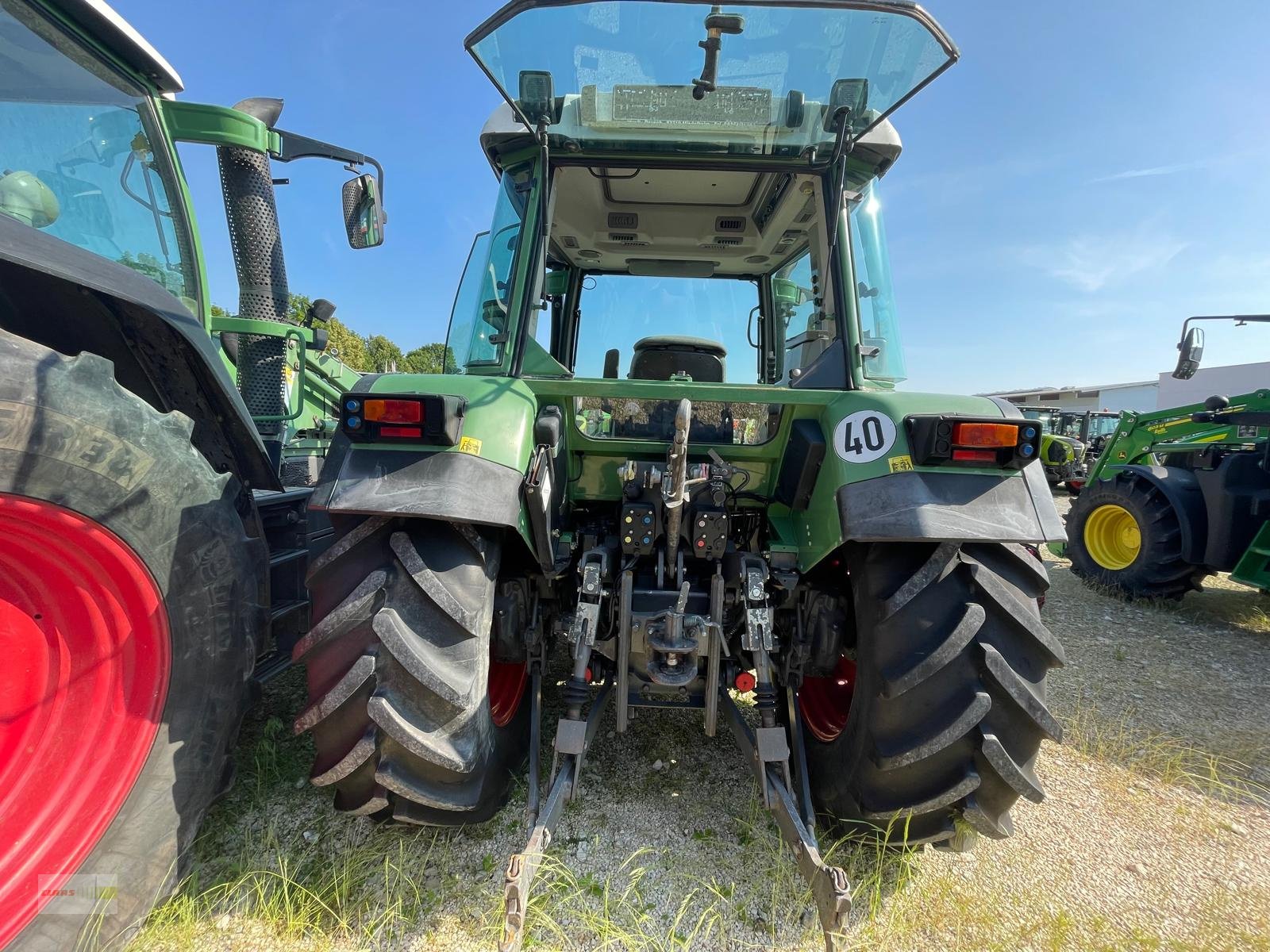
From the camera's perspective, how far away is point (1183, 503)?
4371 millimetres

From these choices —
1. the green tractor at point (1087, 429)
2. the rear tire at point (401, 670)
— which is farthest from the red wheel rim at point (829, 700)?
the green tractor at point (1087, 429)

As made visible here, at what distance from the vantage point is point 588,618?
177cm

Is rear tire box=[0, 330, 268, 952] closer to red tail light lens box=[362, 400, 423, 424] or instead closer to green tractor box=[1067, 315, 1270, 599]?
red tail light lens box=[362, 400, 423, 424]

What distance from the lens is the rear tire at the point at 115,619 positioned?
1209mm

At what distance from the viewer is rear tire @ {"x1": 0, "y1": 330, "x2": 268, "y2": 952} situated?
121 cm

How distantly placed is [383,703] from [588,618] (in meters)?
0.61

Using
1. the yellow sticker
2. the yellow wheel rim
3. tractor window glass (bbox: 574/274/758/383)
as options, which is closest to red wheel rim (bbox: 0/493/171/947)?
the yellow sticker

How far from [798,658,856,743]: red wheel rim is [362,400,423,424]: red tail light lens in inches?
61.0

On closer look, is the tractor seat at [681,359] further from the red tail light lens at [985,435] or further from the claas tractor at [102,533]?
the claas tractor at [102,533]

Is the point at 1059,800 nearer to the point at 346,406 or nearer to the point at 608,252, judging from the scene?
the point at 346,406

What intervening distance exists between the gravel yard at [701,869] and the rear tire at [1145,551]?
2459 mm

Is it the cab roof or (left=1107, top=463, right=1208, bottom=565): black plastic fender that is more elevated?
the cab roof

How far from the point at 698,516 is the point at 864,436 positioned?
55 cm

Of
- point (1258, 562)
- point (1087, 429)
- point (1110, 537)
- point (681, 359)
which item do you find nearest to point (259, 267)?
point (681, 359)
